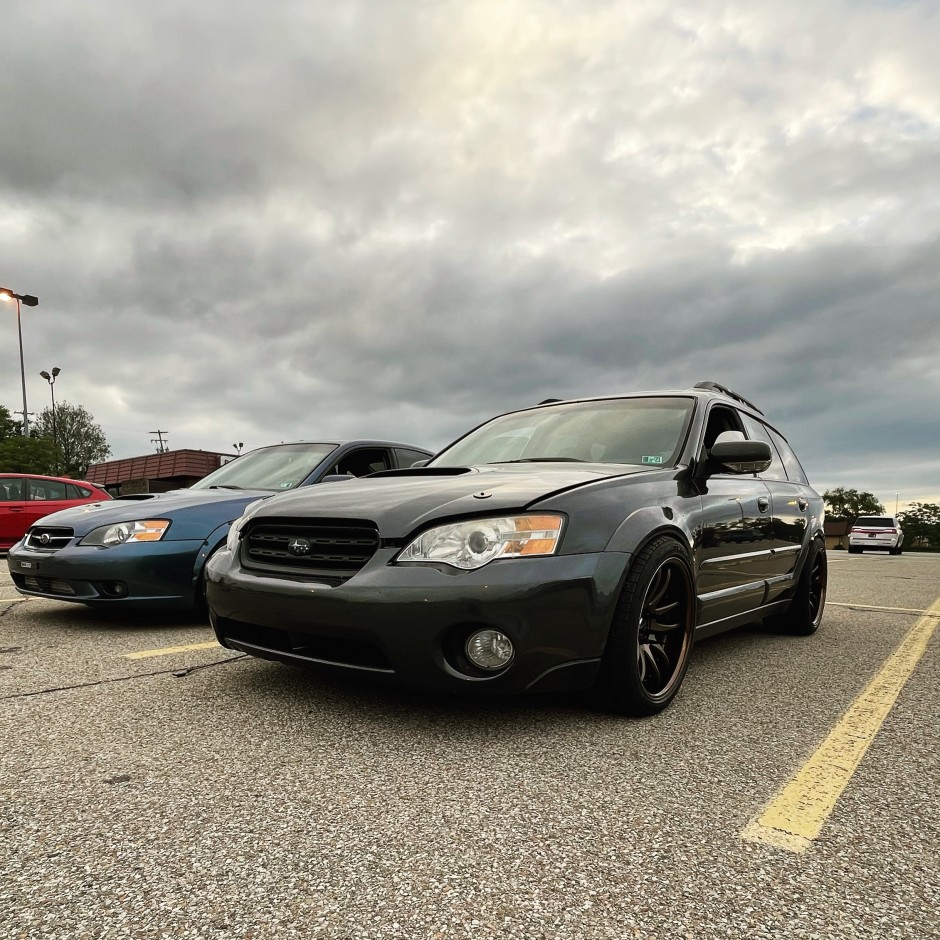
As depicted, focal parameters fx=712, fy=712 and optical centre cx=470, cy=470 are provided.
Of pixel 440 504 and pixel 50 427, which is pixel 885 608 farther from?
pixel 50 427

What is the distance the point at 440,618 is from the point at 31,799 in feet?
4.08

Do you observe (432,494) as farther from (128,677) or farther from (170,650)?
(170,650)

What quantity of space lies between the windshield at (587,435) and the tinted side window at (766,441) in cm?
Answer: 92

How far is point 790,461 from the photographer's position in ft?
17.3

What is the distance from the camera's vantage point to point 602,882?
61.5 inches

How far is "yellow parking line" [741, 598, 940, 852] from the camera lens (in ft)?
5.97

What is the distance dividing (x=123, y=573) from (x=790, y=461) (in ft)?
15.2

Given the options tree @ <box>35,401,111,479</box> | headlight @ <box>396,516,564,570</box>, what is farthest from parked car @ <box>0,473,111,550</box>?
tree @ <box>35,401,111,479</box>

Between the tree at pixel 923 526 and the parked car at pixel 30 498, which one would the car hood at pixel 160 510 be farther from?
the tree at pixel 923 526

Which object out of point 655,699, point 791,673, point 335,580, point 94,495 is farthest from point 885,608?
point 94,495

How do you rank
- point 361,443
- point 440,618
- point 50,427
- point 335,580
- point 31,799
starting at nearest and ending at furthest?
point 31,799 < point 440,618 < point 335,580 < point 361,443 < point 50,427

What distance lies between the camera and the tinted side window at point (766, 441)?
447cm

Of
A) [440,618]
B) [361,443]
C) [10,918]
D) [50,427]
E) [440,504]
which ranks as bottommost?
[10,918]

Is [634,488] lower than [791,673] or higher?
higher
